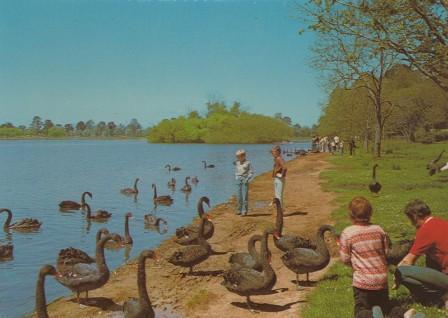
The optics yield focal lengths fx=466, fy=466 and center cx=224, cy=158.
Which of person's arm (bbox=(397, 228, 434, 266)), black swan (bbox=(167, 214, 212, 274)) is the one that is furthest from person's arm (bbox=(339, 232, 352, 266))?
black swan (bbox=(167, 214, 212, 274))

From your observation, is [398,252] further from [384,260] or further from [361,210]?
[361,210]

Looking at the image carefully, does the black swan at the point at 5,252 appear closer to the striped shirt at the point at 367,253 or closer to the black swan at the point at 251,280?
the black swan at the point at 251,280

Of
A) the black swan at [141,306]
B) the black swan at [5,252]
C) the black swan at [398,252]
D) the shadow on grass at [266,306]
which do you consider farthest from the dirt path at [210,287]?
the black swan at [5,252]

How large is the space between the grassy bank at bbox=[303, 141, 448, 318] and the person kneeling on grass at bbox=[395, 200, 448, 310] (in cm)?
27

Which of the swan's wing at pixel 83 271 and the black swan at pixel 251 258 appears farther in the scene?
the swan's wing at pixel 83 271

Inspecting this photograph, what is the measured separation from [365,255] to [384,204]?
13079 mm

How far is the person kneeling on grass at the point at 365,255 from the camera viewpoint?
620 cm

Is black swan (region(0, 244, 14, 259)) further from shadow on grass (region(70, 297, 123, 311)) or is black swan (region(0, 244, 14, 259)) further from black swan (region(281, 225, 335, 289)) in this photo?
black swan (region(281, 225, 335, 289))

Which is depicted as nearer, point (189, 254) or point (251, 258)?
point (251, 258)

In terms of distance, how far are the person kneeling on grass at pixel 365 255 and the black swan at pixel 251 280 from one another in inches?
84.2

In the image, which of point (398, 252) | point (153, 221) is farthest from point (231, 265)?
point (153, 221)

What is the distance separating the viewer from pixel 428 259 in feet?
23.4

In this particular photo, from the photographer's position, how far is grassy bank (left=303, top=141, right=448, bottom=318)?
25.6 ft

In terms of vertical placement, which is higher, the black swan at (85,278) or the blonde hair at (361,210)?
A: the blonde hair at (361,210)
